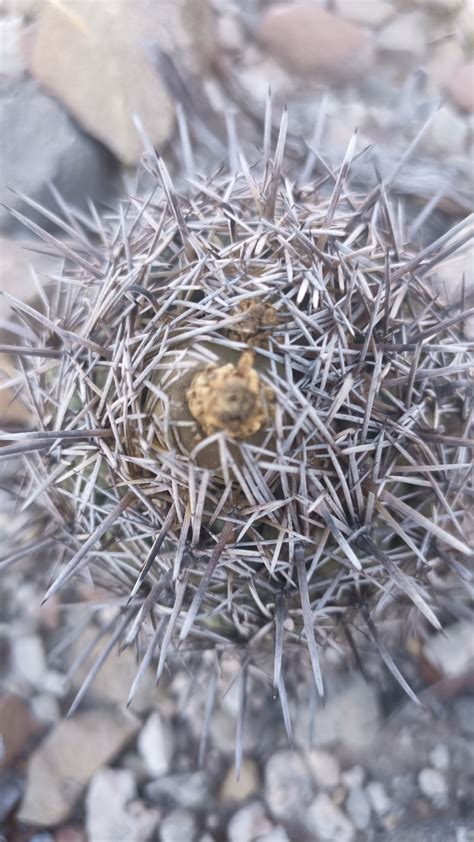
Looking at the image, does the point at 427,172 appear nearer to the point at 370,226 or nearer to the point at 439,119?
the point at 439,119

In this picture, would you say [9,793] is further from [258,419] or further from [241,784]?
[258,419]

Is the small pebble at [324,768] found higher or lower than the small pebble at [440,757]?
lower

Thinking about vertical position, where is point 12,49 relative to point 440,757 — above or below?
above

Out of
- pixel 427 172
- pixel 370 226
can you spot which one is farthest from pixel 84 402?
pixel 427 172

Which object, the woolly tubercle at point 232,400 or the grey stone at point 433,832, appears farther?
the grey stone at point 433,832

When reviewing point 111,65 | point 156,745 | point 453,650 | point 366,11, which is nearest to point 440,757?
point 453,650

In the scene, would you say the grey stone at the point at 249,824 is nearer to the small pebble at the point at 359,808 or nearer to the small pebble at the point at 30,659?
the small pebble at the point at 359,808

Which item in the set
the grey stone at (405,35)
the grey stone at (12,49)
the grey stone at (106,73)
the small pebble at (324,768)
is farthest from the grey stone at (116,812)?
the grey stone at (405,35)
